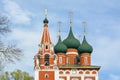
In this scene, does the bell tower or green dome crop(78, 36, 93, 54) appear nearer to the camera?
the bell tower

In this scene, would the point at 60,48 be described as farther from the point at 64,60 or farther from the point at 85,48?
the point at 85,48

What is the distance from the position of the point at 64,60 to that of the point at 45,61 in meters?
4.59

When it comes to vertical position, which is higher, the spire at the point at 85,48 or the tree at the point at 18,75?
the spire at the point at 85,48

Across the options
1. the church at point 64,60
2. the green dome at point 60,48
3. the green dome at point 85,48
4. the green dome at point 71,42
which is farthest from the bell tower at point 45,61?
the green dome at point 85,48

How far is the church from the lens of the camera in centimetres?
4350

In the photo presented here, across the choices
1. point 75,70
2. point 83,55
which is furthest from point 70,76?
point 83,55

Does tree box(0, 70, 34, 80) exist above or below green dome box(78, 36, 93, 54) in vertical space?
below

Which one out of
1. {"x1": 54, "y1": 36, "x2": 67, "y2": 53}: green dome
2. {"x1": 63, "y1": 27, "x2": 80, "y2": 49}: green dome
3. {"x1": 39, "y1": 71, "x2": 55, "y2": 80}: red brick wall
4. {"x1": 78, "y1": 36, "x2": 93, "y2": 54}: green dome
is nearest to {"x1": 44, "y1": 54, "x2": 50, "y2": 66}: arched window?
{"x1": 39, "y1": 71, "x2": 55, "y2": 80}: red brick wall

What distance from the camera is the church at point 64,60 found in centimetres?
4350

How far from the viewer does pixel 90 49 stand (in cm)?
4831

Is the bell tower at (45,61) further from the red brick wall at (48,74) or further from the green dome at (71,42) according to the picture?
the green dome at (71,42)

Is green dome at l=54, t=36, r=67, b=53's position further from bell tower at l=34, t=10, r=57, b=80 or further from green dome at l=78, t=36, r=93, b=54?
bell tower at l=34, t=10, r=57, b=80

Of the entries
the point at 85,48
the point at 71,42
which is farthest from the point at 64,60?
the point at 85,48

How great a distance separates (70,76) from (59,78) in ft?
4.29
